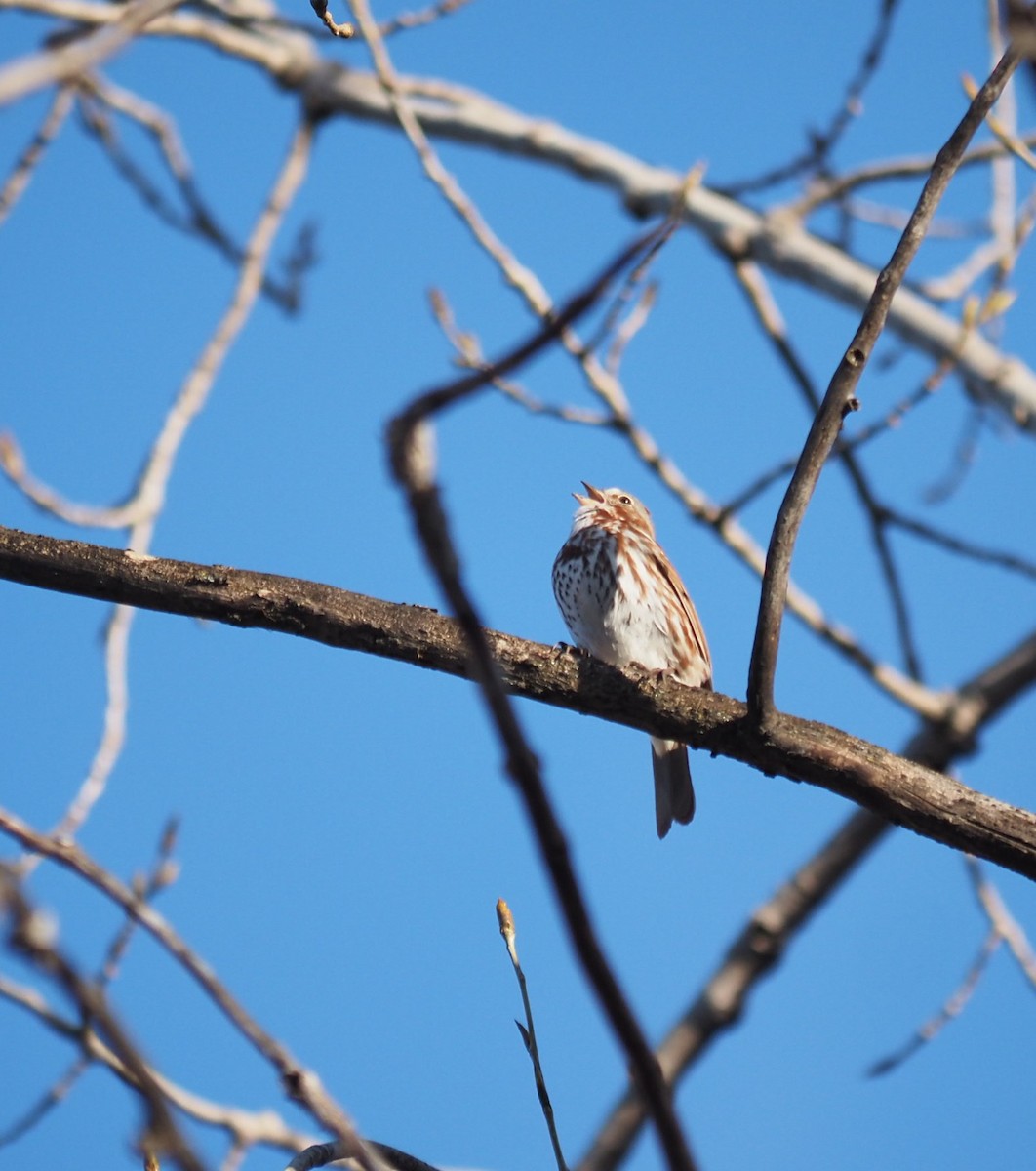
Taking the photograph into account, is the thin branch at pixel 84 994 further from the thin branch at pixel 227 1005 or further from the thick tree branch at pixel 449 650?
the thick tree branch at pixel 449 650

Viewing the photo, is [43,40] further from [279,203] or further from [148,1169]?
[148,1169]

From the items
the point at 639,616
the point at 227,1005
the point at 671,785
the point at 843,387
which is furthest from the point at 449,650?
the point at 671,785

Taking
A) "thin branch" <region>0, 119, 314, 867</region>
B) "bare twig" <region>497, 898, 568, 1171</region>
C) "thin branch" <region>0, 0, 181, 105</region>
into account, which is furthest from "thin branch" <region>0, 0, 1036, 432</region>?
"thin branch" <region>0, 0, 181, 105</region>

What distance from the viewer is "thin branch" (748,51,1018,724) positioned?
109 inches

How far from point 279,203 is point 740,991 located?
13.5 feet

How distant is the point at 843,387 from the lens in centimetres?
291

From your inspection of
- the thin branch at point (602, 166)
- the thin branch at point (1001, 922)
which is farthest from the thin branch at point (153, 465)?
the thin branch at point (1001, 922)

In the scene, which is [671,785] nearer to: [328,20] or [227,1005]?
[328,20]

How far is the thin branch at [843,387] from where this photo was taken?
2.76 m

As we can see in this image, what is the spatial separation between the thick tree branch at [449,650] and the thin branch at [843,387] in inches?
12.4

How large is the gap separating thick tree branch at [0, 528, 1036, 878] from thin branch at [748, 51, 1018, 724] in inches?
12.4

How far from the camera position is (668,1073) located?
4.90 metres

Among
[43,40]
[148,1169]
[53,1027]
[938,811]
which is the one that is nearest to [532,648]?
[938,811]

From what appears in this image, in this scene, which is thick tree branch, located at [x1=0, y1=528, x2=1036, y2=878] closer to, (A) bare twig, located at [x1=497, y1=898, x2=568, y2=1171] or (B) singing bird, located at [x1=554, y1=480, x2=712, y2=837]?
(A) bare twig, located at [x1=497, y1=898, x2=568, y2=1171]
